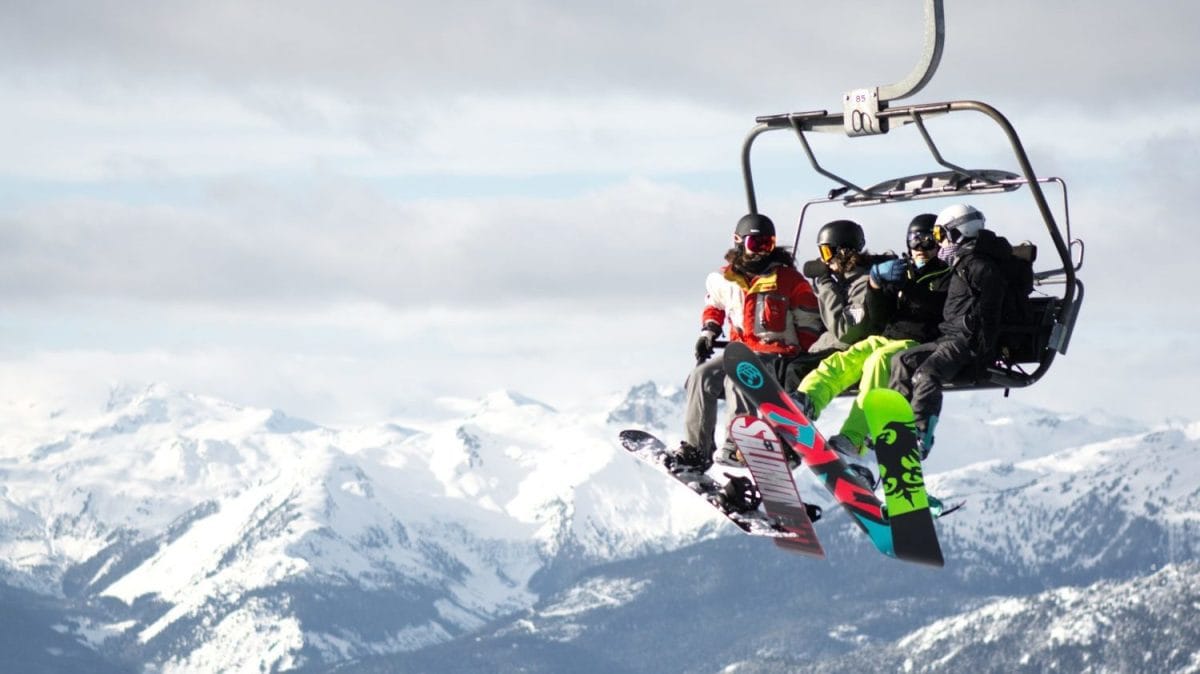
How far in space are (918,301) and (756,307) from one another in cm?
177

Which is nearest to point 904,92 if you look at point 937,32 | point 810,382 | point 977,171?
point 937,32

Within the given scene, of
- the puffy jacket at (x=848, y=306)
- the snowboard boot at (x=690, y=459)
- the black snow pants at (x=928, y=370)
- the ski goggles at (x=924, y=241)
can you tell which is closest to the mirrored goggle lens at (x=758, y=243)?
the puffy jacket at (x=848, y=306)

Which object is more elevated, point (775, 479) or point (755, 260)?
Answer: point (755, 260)

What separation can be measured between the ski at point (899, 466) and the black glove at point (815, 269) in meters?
1.90

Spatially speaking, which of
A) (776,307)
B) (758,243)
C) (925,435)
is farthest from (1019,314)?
(758,243)

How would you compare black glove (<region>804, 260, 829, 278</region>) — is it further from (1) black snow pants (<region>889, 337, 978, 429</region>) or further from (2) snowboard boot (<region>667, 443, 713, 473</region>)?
(2) snowboard boot (<region>667, 443, 713, 473</region>)

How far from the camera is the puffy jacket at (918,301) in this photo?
2088 cm

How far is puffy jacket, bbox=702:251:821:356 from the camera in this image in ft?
70.6

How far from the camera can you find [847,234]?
21.2 metres

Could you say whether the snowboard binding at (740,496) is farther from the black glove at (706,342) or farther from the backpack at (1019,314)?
the backpack at (1019,314)

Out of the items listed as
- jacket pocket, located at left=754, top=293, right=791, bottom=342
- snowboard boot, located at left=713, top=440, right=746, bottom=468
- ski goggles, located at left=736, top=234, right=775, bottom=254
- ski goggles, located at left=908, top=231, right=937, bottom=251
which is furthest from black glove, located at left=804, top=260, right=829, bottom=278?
snowboard boot, located at left=713, top=440, right=746, bottom=468

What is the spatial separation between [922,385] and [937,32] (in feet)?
17.3

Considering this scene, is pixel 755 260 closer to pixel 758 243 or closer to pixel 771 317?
pixel 758 243

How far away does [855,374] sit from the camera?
21.2 meters
